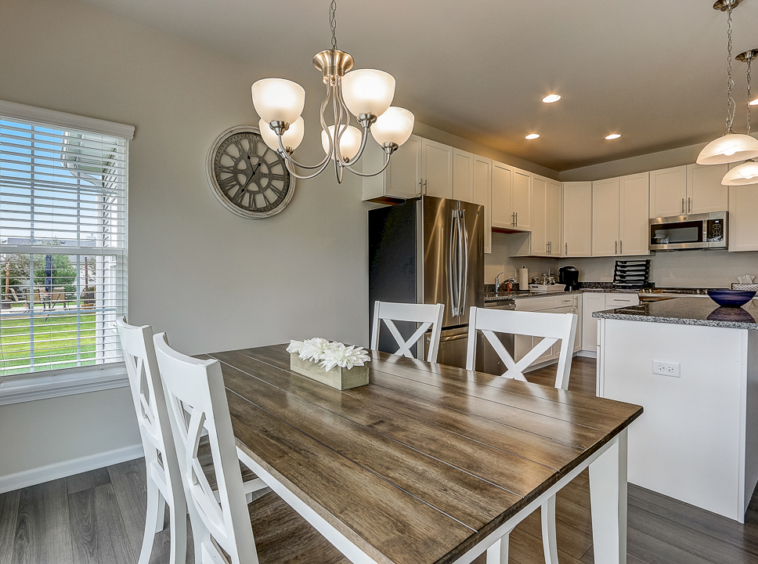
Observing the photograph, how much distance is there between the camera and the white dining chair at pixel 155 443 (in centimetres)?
110

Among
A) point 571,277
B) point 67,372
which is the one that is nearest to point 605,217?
point 571,277

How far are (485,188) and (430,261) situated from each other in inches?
58.6

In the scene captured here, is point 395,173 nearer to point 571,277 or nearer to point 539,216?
point 539,216

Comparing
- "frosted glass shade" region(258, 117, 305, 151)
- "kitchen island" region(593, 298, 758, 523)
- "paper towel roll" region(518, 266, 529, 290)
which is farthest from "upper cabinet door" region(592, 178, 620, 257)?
"frosted glass shade" region(258, 117, 305, 151)

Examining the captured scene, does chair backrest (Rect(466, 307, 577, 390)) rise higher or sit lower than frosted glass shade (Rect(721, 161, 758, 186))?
lower

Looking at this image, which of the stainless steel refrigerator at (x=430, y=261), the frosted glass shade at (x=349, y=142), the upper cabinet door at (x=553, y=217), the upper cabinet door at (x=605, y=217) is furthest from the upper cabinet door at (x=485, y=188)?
the frosted glass shade at (x=349, y=142)

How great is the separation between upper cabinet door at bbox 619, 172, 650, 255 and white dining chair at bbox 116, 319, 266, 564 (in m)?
5.22

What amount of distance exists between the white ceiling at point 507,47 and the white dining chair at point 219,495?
2264 mm

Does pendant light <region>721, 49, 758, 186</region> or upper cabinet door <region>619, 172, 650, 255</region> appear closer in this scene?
pendant light <region>721, 49, 758, 186</region>

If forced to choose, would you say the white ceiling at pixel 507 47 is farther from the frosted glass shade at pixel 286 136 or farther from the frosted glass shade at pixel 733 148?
the frosted glass shade at pixel 286 136

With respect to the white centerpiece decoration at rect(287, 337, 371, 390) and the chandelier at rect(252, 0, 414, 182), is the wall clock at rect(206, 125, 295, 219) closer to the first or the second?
the chandelier at rect(252, 0, 414, 182)

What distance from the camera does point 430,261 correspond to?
130 inches

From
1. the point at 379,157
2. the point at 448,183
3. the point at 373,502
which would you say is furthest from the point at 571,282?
the point at 373,502

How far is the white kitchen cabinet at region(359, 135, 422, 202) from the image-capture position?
3377mm
